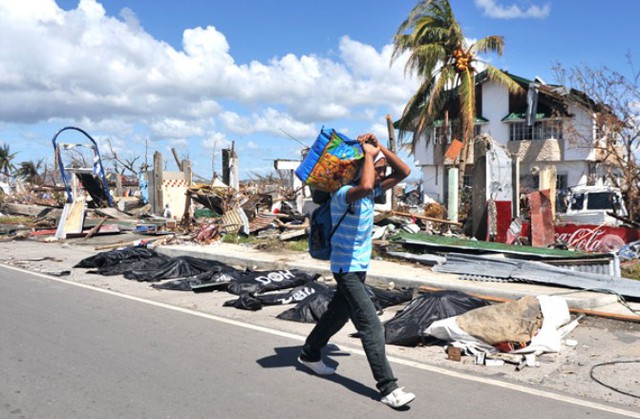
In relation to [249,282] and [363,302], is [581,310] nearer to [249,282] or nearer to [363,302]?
[363,302]

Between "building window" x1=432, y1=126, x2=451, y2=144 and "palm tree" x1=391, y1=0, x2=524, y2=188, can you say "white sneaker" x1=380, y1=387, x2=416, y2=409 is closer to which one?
"palm tree" x1=391, y1=0, x2=524, y2=188

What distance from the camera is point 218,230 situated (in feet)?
53.2

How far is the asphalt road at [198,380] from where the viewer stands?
4.33 m

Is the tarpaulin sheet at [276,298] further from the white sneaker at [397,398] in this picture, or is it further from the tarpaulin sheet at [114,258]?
the tarpaulin sheet at [114,258]

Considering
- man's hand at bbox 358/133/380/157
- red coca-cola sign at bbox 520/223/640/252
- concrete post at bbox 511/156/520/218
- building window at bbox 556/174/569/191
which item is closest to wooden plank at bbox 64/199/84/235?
concrete post at bbox 511/156/520/218

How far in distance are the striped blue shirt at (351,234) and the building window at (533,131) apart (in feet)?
94.4

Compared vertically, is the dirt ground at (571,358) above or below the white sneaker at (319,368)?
below

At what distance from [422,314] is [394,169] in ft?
7.79

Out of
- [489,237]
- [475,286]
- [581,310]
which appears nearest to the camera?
[581,310]

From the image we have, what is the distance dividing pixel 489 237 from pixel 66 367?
9.73 meters

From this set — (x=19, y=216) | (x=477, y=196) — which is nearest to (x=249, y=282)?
(x=477, y=196)

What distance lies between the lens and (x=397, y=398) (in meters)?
4.29

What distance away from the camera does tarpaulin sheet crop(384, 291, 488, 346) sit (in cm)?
612

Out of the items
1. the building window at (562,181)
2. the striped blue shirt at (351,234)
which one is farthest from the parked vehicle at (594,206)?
the building window at (562,181)
